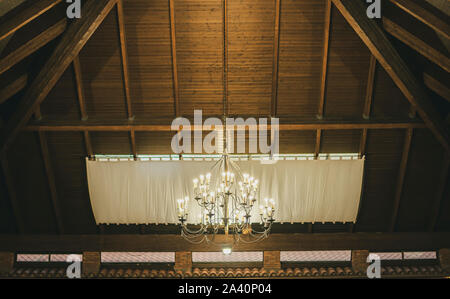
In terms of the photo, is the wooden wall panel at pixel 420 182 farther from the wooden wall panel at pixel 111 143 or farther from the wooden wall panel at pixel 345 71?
the wooden wall panel at pixel 111 143

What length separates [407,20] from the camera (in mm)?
6324

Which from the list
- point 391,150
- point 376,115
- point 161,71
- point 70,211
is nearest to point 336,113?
point 376,115

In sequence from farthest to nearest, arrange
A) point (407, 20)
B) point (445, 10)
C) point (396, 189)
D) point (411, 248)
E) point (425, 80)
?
point (411, 248) → point (396, 189) → point (425, 80) → point (407, 20) → point (445, 10)

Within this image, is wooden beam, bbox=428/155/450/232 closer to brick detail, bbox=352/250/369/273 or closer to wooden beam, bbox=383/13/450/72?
brick detail, bbox=352/250/369/273

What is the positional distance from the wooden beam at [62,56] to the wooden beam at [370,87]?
5061 mm

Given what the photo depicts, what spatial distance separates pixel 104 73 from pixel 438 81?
648cm

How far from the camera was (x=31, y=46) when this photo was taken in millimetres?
6156

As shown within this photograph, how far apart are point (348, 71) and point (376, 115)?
121 cm

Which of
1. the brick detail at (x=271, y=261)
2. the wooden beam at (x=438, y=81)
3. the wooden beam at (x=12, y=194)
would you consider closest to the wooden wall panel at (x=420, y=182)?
the wooden beam at (x=438, y=81)

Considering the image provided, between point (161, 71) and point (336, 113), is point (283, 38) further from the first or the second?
point (161, 71)

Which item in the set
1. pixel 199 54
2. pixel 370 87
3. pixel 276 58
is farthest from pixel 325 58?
pixel 199 54

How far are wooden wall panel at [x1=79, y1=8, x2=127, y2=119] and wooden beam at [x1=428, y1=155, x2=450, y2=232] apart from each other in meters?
7.22

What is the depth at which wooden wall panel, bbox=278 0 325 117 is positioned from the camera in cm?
718

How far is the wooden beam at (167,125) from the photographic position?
785 cm
